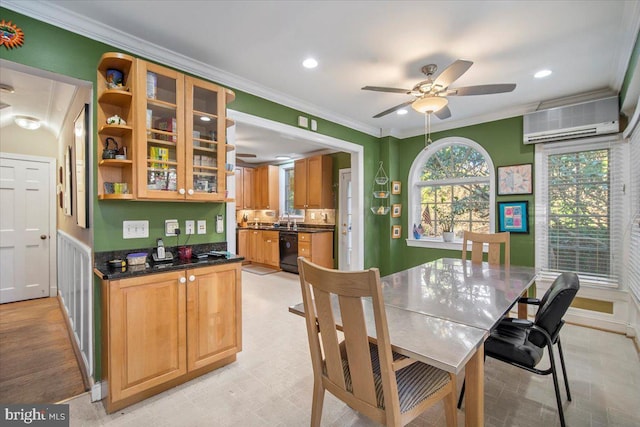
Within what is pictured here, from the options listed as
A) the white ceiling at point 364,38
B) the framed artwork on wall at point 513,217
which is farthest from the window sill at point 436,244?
the white ceiling at point 364,38

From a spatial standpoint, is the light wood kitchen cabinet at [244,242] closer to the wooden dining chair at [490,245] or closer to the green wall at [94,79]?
the green wall at [94,79]

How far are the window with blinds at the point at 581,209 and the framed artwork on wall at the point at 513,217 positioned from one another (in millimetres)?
128

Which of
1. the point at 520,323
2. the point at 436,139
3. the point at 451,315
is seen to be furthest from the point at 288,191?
the point at 451,315

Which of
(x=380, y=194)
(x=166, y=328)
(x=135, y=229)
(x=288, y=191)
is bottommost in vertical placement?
(x=166, y=328)

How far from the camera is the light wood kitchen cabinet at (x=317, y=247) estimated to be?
216 inches

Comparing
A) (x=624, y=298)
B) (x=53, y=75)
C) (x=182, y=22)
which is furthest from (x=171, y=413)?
(x=624, y=298)

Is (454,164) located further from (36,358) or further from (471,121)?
(36,358)

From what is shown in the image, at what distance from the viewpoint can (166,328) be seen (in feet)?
6.69

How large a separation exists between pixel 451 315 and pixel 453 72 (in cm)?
170

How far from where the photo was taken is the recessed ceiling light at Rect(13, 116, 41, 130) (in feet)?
12.3

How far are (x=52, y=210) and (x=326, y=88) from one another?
4491mm

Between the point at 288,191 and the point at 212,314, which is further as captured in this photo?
the point at 288,191

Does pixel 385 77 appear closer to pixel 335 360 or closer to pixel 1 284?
pixel 335 360

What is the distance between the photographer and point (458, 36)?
2182 mm
